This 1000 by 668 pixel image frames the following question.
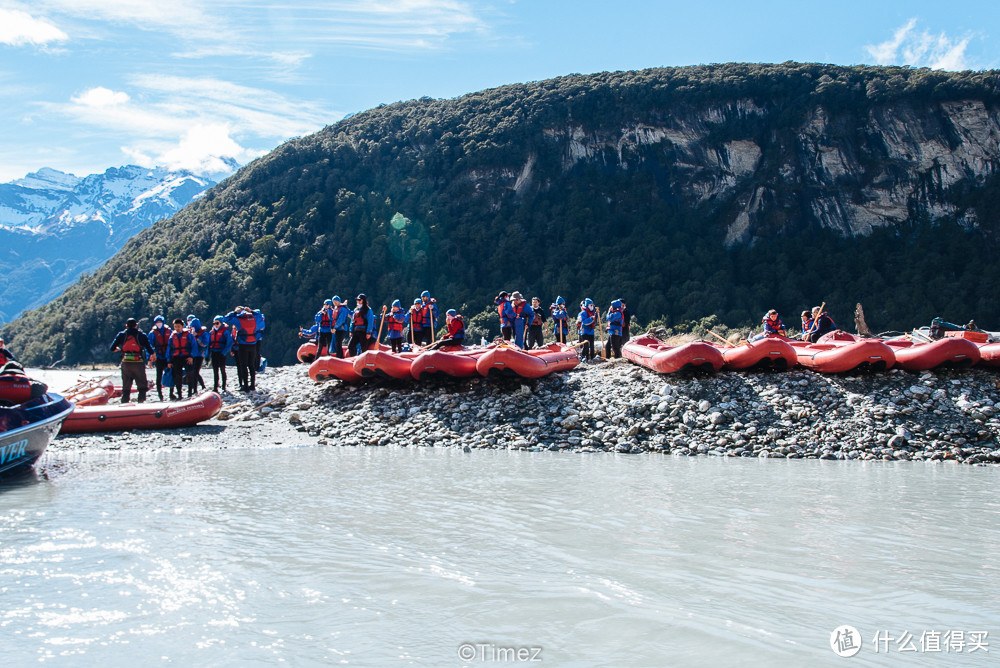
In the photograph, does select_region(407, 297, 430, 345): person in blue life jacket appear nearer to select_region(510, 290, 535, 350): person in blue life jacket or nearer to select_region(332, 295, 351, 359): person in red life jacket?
select_region(332, 295, 351, 359): person in red life jacket

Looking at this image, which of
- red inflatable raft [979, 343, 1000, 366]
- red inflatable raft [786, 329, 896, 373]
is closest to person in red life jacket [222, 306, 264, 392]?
red inflatable raft [786, 329, 896, 373]

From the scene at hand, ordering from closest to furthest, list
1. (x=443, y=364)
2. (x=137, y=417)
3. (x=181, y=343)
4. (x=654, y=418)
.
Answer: (x=654, y=418) < (x=137, y=417) < (x=443, y=364) < (x=181, y=343)

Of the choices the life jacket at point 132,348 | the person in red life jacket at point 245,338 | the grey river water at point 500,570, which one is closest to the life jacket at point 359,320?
the person in red life jacket at point 245,338

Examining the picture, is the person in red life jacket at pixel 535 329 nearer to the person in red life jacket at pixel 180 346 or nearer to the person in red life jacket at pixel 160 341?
the person in red life jacket at pixel 180 346

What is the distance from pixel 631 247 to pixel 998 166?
105 feet

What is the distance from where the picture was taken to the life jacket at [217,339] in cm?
1491

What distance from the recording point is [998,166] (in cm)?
6247

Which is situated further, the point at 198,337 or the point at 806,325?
the point at 806,325

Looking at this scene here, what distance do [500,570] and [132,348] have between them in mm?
10679

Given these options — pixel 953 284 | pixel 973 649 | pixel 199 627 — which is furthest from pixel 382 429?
A: pixel 953 284

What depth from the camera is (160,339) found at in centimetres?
1452

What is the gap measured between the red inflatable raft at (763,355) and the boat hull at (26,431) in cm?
1004

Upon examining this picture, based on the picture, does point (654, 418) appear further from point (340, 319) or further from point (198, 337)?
point (198, 337)

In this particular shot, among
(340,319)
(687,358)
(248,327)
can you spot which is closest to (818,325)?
(687,358)
